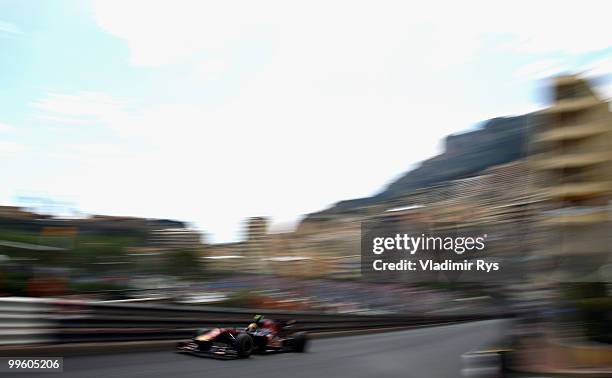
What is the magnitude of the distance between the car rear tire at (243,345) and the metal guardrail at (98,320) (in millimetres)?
1609

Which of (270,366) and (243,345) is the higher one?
(243,345)

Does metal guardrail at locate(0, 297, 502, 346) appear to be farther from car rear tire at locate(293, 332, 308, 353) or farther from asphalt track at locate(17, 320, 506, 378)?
car rear tire at locate(293, 332, 308, 353)

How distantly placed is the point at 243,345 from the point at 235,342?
0.54 ft

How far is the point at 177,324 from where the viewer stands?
11344mm

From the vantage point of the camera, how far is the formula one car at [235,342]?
9438 millimetres

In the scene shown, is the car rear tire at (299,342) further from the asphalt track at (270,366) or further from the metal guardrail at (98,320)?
the metal guardrail at (98,320)

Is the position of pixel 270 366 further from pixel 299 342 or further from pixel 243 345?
pixel 299 342

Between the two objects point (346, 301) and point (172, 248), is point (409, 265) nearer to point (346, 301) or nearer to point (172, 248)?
point (346, 301)

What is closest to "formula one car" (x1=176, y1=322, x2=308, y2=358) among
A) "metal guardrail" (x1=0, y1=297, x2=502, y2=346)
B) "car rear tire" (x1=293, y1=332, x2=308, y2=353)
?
"car rear tire" (x1=293, y1=332, x2=308, y2=353)

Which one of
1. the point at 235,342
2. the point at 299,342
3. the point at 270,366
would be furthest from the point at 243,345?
the point at 299,342

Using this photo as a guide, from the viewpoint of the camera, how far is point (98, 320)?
918 centimetres

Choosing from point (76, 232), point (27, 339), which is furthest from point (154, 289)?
point (27, 339)

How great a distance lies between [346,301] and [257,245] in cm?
440

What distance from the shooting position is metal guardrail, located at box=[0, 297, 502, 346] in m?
8.11
